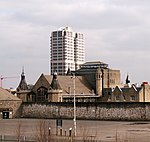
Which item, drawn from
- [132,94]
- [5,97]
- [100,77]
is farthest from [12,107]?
[100,77]

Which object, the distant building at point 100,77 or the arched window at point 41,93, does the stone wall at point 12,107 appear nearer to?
the arched window at point 41,93

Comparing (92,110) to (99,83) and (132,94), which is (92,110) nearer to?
(132,94)

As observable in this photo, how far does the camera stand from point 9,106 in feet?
257

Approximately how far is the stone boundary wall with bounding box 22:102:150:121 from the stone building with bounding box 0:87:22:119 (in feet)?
4.26

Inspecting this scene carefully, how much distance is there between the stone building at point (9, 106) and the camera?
254ft

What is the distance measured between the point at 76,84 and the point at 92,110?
36937 mm

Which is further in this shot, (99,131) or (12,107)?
(12,107)

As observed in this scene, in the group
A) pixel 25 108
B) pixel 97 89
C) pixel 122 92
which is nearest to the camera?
pixel 25 108

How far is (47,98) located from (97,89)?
18.4 meters

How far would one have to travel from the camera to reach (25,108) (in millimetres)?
78938

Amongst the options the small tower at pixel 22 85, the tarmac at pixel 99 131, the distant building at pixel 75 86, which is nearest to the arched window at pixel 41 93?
the distant building at pixel 75 86

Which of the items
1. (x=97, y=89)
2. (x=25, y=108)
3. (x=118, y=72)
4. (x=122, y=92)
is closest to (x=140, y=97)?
(x=122, y=92)

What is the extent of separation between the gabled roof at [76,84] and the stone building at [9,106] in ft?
69.7

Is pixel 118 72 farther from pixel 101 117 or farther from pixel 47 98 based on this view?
pixel 101 117
